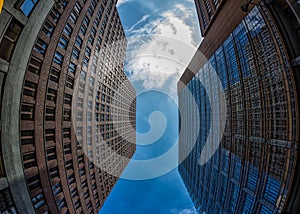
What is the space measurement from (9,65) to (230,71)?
4150 centimetres

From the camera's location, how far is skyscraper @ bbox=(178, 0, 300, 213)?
2098cm

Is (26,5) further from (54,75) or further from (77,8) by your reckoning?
(77,8)

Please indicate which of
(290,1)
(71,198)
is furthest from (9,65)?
(290,1)

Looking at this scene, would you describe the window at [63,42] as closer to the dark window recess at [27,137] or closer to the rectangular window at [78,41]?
the rectangular window at [78,41]

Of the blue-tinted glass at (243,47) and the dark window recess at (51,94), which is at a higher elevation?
the blue-tinted glass at (243,47)

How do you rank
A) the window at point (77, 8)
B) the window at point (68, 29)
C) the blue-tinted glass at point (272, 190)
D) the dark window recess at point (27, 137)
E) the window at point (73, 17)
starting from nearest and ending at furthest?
1. the dark window recess at point (27, 137)
2. the blue-tinted glass at point (272, 190)
3. the window at point (68, 29)
4. the window at point (73, 17)
5. the window at point (77, 8)

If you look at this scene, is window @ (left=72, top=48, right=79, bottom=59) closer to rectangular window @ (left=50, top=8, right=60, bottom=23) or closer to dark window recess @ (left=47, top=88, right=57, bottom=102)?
rectangular window @ (left=50, top=8, right=60, bottom=23)

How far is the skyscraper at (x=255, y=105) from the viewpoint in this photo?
2098cm

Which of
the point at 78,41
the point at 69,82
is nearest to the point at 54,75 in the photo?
the point at 69,82

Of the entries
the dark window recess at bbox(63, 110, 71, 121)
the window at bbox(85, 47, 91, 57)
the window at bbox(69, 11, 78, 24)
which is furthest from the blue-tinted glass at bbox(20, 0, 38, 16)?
the dark window recess at bbox(63, 110, 71, 121)

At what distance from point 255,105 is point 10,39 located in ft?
126

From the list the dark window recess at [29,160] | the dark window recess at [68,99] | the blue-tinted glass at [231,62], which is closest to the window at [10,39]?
the dark window recess at [68,99]

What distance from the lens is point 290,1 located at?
17.3m

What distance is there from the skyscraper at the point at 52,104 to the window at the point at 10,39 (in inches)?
4.0
